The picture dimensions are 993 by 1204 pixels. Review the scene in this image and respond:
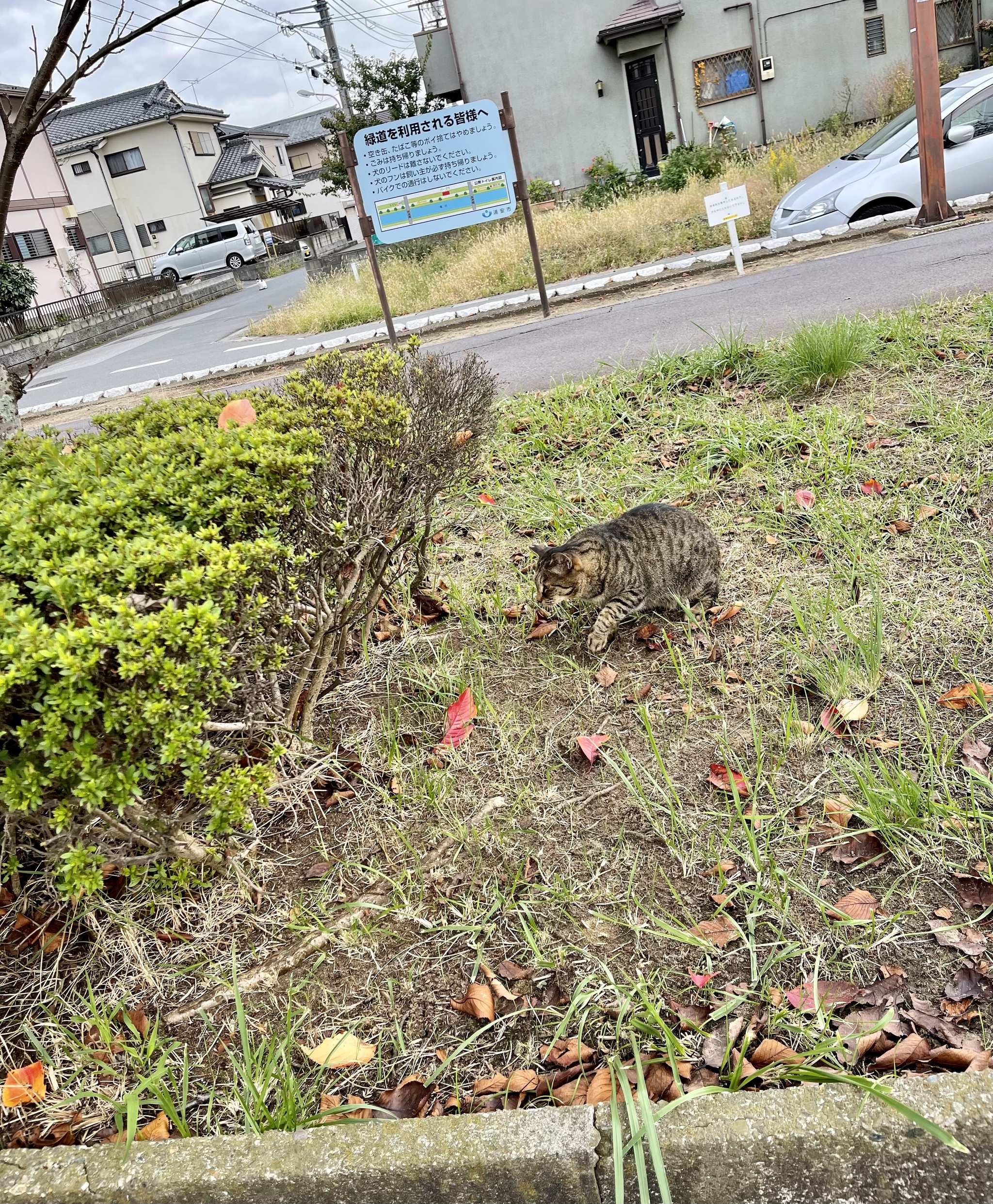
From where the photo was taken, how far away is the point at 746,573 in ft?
12.5

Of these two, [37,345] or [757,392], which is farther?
[37,345]

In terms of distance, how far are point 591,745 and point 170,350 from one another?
18780 millimetres

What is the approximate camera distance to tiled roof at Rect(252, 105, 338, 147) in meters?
65.7

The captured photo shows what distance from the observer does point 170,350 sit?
1889cm

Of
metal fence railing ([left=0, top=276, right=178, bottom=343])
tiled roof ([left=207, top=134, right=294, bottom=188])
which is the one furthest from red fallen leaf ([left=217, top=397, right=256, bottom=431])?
tiled roof ([left=207, top=134, right=294, bottom=188])

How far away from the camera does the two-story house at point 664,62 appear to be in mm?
20922

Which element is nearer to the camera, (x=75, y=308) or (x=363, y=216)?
(x=363, y=216)

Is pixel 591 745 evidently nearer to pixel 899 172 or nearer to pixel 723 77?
pixel 899 172

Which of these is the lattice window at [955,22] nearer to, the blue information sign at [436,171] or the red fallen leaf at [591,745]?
the blue information sign at [436,171]

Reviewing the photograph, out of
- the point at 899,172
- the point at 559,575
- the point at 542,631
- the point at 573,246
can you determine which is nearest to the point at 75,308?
the point at 573,246

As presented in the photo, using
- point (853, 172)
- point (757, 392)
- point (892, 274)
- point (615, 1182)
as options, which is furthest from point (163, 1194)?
point (853, 172)

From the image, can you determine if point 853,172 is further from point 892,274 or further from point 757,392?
point 757,392

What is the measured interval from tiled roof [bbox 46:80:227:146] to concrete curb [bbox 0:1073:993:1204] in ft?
178

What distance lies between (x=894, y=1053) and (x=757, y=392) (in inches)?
174
